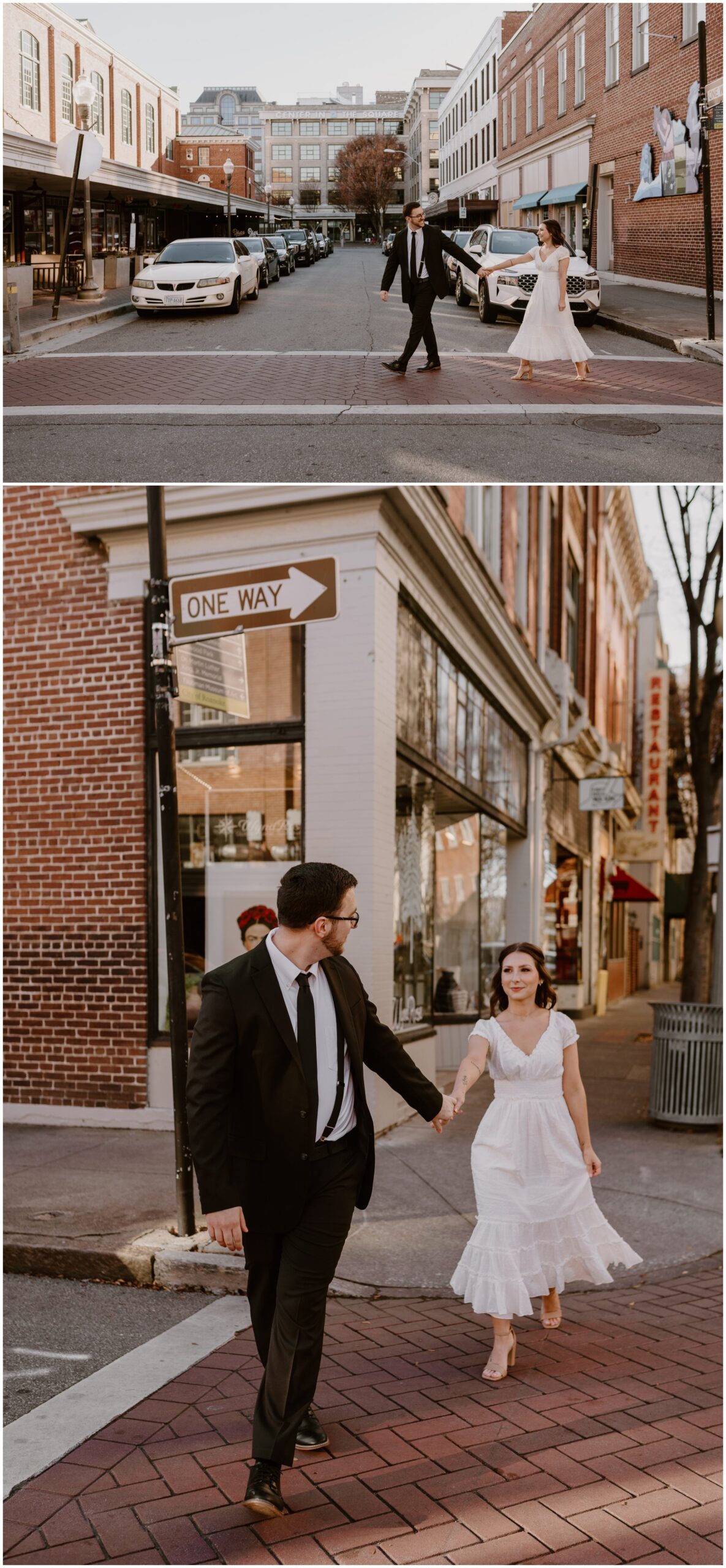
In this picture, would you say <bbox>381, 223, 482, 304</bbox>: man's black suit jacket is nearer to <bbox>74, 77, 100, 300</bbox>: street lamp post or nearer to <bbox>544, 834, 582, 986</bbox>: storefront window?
<bbox>74, 77, 100, 300</bbox>: street lamp post

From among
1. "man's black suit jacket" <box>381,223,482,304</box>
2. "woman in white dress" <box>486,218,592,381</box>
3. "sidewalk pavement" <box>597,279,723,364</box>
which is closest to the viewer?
"man's black suit jacket" <box>381,223,482,304</box>

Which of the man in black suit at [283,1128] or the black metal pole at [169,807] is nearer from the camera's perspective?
the man in black suit at [283,1128]

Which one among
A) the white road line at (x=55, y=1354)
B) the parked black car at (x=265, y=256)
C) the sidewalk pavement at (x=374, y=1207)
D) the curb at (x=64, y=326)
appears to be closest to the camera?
the white road line at (x=55, y=1354)

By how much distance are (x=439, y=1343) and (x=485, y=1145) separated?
904 mm

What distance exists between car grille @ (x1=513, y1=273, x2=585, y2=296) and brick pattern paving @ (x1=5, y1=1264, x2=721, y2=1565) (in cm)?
1724

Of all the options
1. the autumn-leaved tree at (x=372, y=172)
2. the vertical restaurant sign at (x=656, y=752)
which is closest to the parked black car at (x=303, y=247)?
the vertical restaurant sign at (x=656, y=752)

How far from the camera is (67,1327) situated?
5035 mm

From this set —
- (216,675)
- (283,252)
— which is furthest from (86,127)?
(216,675)

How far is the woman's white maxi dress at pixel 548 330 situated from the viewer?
525 inches

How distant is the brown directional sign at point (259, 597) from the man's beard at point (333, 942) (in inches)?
96.6

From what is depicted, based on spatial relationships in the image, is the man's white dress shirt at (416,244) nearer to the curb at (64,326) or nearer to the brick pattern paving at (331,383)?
the brick pattern paving at (331,383)

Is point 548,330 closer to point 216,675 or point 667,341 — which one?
point 667,341

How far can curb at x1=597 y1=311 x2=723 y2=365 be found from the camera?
16.4 m

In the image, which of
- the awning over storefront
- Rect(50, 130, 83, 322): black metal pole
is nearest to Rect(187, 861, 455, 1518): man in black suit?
Rect(50, 130, 83, 322): black metal pole
